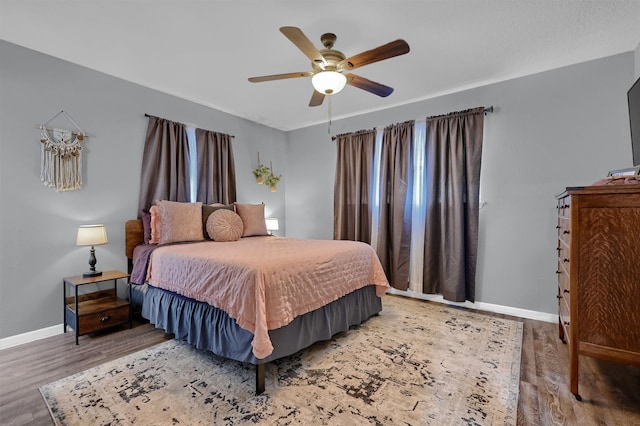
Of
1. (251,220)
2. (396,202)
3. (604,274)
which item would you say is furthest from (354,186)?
(604,274)

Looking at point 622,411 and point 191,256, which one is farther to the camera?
point 191,256

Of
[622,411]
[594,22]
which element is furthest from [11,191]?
[594,22]

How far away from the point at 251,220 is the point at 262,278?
6.71 feet

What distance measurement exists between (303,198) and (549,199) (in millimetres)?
3426

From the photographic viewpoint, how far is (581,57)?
9.14ft

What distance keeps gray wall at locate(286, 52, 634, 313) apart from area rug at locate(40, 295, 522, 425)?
0.84 meters

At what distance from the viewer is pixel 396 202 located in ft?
13.0

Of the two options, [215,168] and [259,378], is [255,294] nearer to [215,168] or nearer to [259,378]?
[259,378]

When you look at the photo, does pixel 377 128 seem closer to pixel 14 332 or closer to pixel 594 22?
pixel 594 22

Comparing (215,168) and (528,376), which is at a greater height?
(215,168)

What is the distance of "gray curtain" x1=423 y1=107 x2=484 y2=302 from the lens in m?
3.40

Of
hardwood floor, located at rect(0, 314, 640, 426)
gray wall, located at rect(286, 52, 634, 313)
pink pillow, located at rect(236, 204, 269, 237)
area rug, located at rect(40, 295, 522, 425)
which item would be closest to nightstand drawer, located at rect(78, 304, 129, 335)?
hardwood floor, located at rect(0, 314, 640, 426)

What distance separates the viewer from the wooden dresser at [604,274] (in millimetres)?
1614

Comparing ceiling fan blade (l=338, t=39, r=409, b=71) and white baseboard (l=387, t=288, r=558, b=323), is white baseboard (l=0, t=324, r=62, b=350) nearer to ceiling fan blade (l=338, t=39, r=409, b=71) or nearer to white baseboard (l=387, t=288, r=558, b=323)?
ceiling fan blade (l=338, t=39, r=409, b=71)
